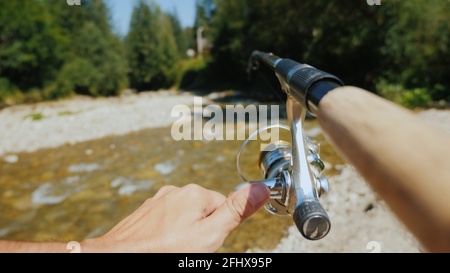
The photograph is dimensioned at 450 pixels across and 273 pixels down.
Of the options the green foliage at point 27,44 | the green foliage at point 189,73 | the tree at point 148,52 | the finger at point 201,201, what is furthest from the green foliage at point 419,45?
the tree at point 148,52

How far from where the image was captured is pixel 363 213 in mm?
3691

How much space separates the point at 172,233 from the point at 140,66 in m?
31.1

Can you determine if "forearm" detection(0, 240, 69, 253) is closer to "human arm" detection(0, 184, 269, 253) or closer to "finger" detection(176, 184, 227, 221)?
"human arm" detection(0, 184, 269, 253)

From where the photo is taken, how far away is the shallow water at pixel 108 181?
421 centimetres

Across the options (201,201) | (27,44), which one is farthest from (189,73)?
(201,201)

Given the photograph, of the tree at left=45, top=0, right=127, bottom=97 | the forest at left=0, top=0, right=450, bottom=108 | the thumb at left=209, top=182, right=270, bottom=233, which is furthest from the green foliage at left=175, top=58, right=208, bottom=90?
the thumb at left=209, top=182, right=270, bottom=233

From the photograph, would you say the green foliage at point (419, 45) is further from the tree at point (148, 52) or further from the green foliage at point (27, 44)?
the tree at point (148, 52)

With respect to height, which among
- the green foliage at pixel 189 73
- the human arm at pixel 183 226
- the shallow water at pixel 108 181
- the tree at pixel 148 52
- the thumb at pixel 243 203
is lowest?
the green foliage at pixel 189 73

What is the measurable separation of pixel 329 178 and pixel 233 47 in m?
16.1

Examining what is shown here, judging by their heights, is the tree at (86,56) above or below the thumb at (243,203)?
below

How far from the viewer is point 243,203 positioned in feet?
2.79

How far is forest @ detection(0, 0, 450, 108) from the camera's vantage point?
33.6 ft

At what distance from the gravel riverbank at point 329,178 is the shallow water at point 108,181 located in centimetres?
43
